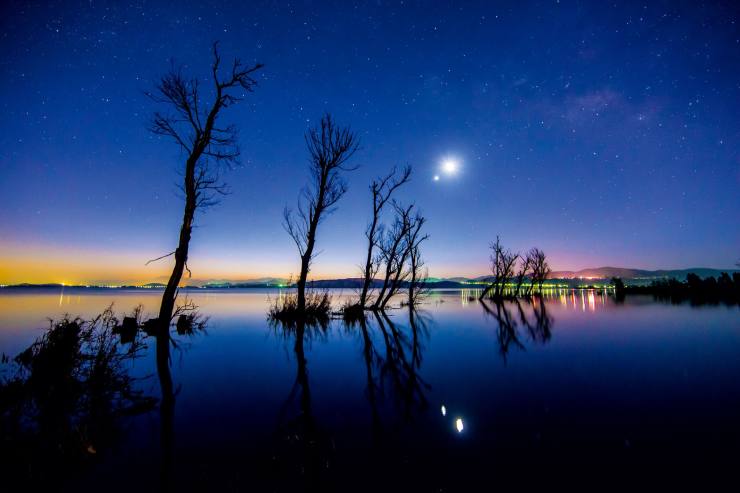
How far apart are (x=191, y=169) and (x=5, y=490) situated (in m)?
10.6

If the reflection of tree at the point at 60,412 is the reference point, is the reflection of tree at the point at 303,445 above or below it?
below

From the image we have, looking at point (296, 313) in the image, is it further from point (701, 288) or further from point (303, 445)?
point (701, 288)

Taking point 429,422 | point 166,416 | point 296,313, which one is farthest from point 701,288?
point 166,416

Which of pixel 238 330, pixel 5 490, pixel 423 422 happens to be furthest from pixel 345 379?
pixel 238 330

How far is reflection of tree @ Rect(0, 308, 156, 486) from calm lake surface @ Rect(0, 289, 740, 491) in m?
0.21

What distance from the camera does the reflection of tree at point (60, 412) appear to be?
3121 mm

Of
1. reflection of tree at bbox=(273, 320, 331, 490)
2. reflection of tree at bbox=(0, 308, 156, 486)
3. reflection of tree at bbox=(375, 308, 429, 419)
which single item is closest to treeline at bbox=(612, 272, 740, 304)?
reflection of tree at bbox=(375, 308, 429, 419)

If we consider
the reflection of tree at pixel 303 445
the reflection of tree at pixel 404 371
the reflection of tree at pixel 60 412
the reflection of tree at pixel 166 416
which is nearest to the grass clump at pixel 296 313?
the reflection of tree at pixel 404 371

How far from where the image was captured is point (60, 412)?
419 cm

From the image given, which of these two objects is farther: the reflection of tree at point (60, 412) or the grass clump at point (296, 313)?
the grass clump at point (296, 313)

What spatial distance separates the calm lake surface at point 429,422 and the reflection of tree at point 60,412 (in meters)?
0.21

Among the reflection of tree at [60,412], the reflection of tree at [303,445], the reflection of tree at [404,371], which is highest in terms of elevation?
the reflection of tree at [60,412]

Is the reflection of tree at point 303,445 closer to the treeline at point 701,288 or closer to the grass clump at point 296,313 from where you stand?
the grass clump at point 296,313

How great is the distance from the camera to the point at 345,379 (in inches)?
254
